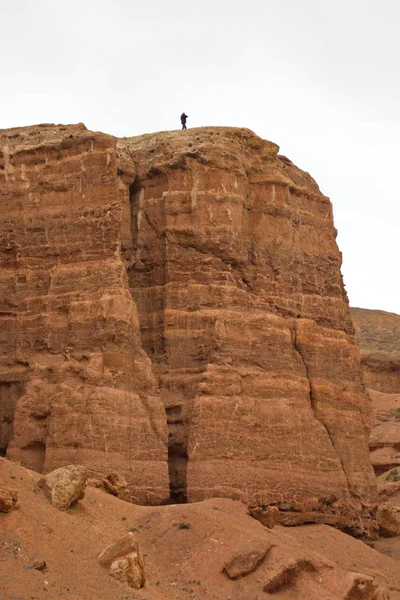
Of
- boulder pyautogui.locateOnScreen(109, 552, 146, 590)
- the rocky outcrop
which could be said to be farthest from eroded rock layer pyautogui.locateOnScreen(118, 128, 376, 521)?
the rocky outcrop

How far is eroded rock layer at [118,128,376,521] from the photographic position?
3484cm

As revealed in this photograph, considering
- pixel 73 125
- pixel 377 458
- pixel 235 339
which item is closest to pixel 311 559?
pixel 235 339

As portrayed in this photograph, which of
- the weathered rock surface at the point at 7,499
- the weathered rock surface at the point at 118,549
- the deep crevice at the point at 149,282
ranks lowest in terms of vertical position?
the weathered rock surface at the point at 118,549

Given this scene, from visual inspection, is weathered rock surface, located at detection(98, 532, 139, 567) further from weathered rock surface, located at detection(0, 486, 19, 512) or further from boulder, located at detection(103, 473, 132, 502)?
boulder, located at detection(103, 473, 132, 502)

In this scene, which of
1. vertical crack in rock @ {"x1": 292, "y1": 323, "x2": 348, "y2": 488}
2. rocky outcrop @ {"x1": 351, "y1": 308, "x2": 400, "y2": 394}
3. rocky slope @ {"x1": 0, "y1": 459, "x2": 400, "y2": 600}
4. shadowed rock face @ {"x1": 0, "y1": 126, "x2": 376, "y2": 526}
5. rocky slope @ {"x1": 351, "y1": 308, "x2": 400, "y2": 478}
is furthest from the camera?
rocky outcrop @ {"x1": 351, "y1": 308, "x2": 400, "y2": 394}

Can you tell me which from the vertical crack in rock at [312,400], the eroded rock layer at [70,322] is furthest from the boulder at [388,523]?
the eroded rock layer at [70,322]

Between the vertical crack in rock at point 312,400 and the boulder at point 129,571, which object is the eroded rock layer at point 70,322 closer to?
the vertical crack in rock at point 312,400

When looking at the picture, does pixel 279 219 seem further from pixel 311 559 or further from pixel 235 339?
pixel 311 559

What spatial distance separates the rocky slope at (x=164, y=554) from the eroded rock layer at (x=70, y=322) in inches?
99.9

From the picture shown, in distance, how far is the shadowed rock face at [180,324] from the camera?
33.8m

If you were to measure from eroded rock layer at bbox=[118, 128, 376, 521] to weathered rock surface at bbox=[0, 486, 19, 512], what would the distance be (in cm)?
807

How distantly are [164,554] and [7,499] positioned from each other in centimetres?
484

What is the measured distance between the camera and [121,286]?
114 ft

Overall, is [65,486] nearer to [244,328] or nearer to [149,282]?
[244,328]
